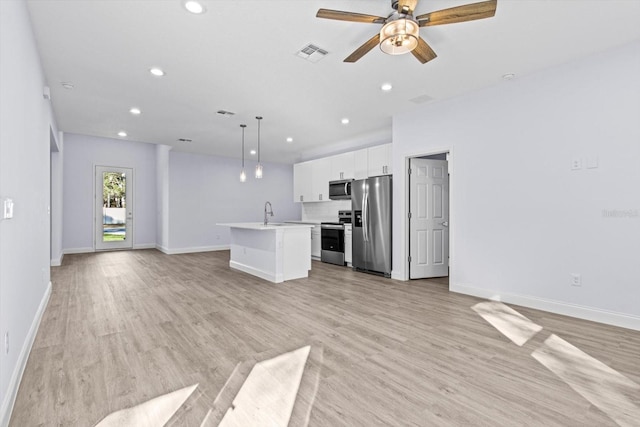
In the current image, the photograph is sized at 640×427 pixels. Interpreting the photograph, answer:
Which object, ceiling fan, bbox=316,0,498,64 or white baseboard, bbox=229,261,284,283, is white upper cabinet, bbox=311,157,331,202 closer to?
white baseboard, bbox=229,261,284,283

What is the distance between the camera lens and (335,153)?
25.5ft

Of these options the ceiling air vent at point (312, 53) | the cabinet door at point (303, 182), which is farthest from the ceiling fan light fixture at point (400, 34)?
the cabinet door at point (303, 182)

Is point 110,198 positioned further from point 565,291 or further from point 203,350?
point 565,291

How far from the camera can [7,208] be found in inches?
72.8

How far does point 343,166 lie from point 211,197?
14.3 ft

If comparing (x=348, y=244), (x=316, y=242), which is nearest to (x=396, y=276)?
(x=348, y=244)

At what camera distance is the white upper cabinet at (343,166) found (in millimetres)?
6738

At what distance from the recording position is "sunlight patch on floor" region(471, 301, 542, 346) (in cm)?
293

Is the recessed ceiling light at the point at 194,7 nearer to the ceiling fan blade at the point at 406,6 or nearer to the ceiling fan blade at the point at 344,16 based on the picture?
the ceiling fan blade at the point at 344,16

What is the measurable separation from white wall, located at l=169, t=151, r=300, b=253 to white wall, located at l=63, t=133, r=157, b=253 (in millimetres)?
1662

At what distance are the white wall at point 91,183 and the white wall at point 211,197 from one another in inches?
65.4

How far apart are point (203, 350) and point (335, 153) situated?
5.95 metres

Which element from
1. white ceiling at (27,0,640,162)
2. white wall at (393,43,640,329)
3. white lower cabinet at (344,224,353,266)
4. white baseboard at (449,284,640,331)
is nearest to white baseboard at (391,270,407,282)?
white wall at (393,43,640,329)

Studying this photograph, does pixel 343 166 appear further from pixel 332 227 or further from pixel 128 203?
pixel 128 203
